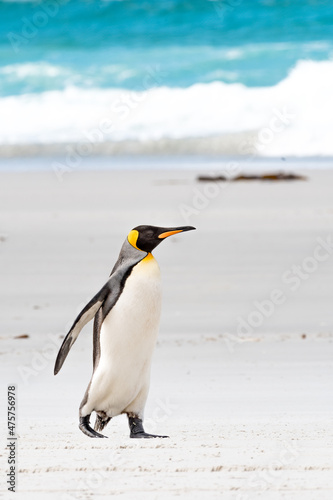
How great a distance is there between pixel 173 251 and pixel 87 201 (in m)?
4.26

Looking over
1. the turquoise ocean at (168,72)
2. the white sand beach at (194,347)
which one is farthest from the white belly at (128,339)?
the turquoise ocean at (168,72)

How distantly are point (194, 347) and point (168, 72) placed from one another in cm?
2383

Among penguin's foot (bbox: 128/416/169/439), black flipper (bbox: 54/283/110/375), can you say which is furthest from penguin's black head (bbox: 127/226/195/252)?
penguin's foot (bbox: 128/416/169/439)

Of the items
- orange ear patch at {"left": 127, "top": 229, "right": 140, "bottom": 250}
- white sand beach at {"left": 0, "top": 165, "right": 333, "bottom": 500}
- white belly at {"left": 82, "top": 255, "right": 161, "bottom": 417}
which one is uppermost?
orange ear patch at {"left": 127, "top": 229, "right": 140, "bottom": 250}

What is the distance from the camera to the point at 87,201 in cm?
1321

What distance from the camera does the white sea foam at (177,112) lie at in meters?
22.7

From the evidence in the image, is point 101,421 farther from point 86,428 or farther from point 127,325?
point 127,325

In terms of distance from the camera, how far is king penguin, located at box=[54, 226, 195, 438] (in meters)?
3.78

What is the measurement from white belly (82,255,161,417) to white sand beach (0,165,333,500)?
181mm

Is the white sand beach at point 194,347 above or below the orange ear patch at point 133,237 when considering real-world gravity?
below

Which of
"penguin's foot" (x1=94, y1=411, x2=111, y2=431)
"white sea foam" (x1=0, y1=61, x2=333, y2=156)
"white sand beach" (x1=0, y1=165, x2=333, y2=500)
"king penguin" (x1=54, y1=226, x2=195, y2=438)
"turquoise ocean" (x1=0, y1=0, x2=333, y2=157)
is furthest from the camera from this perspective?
"turquoise ocean" (x1=0, y1=0, x2=333, y2=157)

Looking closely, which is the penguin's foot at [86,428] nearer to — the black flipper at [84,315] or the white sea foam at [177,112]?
the black flipper at [84,315]

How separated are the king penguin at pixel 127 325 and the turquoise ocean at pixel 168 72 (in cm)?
1613

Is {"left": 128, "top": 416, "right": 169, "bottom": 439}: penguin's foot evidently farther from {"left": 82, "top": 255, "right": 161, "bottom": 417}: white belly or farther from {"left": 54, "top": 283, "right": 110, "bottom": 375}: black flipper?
{"left": 54, "top": 283, "right": 110, "bottom": 375}: black flipper
